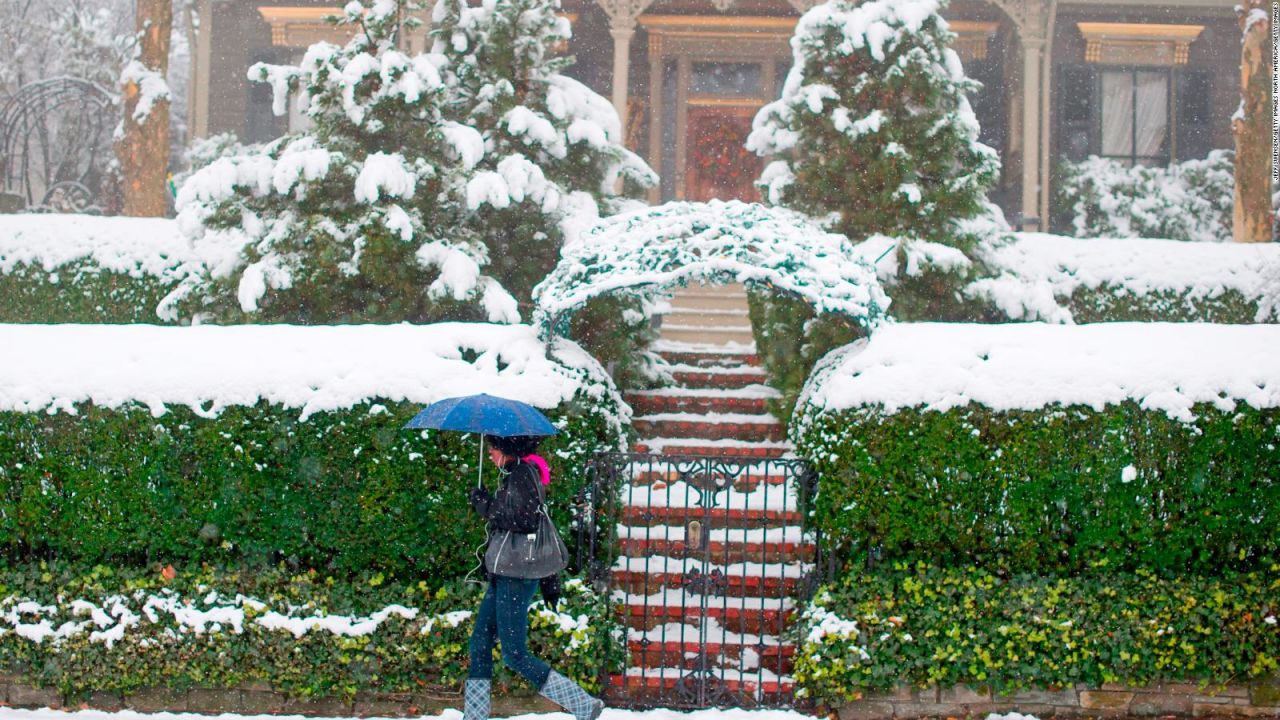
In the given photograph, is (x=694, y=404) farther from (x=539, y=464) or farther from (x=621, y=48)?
(x=621, y=48)

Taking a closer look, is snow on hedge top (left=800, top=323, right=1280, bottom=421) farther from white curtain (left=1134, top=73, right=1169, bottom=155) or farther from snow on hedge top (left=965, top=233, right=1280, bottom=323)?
white curtain (left=1134, top=73, right=1169, bottom=155)

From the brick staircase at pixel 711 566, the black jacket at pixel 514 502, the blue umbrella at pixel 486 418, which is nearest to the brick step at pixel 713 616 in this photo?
the brick staircase at pixel 711 566

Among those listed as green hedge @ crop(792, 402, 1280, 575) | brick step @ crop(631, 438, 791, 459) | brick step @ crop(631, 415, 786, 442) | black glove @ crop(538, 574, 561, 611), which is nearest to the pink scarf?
black glove @ crop(538, 574, 561, 611)

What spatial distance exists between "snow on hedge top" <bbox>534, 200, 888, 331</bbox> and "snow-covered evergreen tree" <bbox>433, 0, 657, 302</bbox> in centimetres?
233

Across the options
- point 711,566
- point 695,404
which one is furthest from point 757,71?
point 711,566

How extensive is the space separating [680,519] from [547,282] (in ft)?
5.74

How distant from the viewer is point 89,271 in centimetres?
1194

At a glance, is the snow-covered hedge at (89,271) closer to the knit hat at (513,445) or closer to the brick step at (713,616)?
the brick step at (713,616)

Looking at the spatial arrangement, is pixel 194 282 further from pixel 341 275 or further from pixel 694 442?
pixel 694 442

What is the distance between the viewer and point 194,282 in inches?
393

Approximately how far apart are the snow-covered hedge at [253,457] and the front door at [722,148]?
1115 cm

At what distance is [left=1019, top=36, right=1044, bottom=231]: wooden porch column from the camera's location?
14.8 metres

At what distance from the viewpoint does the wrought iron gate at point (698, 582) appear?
6.35m

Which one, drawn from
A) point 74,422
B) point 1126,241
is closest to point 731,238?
point 74,422
